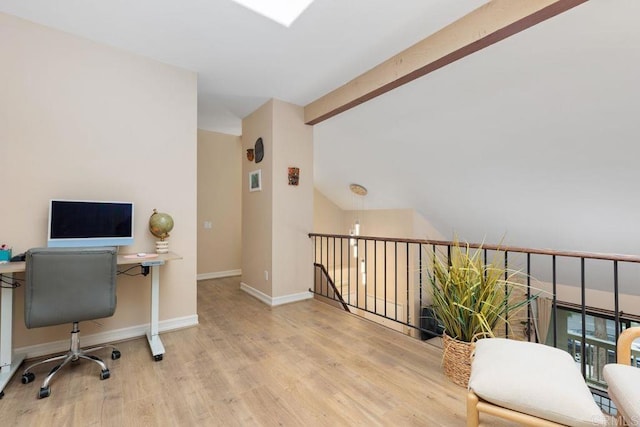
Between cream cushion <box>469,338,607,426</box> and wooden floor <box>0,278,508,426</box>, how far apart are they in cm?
52

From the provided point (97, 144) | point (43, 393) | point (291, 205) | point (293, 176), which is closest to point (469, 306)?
point (291, 205)

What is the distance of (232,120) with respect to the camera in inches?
175

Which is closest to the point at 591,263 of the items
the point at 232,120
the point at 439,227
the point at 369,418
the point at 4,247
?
the point at 439,227

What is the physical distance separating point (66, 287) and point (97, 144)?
133 cm

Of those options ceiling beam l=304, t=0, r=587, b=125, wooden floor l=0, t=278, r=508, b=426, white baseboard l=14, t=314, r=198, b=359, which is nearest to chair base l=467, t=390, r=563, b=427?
wooden floor l=0, t=278, r=508, b=426

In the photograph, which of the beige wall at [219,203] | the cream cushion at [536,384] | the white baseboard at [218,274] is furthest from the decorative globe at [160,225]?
the cream cushion at [536,384]

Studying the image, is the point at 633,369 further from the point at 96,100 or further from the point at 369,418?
the point at 96,100

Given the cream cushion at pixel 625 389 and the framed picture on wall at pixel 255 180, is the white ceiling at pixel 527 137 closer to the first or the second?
the framed picture on wall at pixel 255 180

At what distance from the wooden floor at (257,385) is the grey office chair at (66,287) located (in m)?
0.19

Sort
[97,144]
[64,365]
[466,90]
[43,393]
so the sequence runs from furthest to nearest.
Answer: [466,90] < [97,144] < [64,365] < [43,393]

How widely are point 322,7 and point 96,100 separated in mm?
2097

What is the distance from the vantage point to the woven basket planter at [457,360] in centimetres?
186

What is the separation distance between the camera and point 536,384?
1116 mm

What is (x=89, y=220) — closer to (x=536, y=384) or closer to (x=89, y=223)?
(x=89, y=223)
